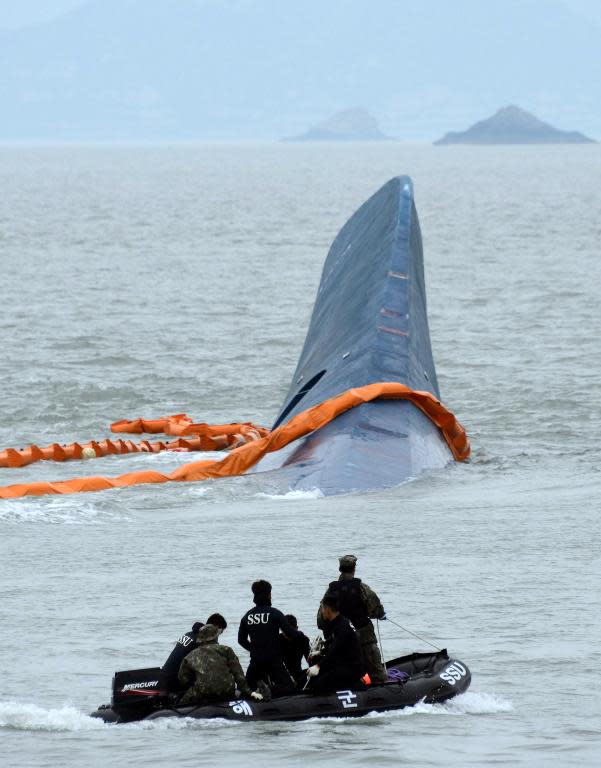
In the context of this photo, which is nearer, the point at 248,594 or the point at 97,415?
the point at 248,594

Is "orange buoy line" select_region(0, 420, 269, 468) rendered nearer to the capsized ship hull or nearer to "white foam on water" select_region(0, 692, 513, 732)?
the capsized ship hull

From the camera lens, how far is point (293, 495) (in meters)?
30.5

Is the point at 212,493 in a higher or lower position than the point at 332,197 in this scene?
lower

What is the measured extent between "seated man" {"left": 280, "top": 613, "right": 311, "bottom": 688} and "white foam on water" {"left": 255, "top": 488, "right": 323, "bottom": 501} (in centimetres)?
1136

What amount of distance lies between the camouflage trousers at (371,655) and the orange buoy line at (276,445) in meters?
13.6

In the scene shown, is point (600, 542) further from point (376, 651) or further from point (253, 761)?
point (253, 761)

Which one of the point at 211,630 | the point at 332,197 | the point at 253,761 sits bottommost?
the point at 253,761

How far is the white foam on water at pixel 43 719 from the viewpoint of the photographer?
18.5 meters

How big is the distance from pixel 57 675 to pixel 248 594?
13.1 feet

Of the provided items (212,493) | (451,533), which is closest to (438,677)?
(451,533)

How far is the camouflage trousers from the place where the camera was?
18.4 meters

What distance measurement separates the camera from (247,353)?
52.9 meters

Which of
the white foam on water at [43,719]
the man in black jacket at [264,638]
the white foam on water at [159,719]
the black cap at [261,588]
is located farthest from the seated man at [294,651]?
the white foam on water at [43,719]

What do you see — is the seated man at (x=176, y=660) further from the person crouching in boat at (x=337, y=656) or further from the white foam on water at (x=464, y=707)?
the white foam on water at (x=464, y=707)
